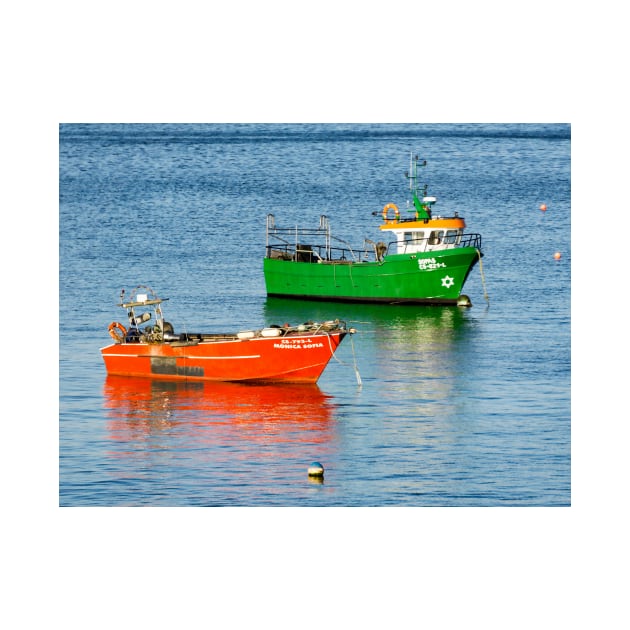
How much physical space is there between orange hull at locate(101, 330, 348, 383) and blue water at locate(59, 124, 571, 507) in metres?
0.57

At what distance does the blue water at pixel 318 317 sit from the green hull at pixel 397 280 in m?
0.78

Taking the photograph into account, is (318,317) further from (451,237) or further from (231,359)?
(231,359)

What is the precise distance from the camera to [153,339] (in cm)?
5519

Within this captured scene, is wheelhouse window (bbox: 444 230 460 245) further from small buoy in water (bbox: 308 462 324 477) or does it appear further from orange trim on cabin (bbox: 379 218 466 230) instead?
small buoy in water (bbox: 308 462 324 477)

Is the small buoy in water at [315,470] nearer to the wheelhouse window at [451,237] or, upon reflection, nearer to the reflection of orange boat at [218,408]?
the reflection of orange boat at [218,408]

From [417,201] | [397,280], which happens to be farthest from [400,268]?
[417,201]

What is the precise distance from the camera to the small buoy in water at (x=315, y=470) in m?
44.2

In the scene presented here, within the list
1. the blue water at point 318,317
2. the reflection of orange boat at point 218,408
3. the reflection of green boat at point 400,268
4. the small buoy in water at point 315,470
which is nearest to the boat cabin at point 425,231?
the reflection of green boat at point 400,268

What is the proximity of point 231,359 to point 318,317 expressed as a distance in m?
15.2

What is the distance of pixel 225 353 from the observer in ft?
179

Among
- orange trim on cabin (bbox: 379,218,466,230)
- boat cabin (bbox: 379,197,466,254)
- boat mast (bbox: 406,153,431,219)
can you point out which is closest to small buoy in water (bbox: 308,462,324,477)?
boat cabin (bbox: 379,197,466,254)

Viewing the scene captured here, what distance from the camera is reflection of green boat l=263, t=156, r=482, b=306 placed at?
7206 centimetres

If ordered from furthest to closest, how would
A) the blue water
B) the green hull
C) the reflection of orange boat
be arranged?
the green hull → the reflection of orange boat → the blue water

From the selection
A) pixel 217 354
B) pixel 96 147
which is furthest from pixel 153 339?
pixel 96 147
